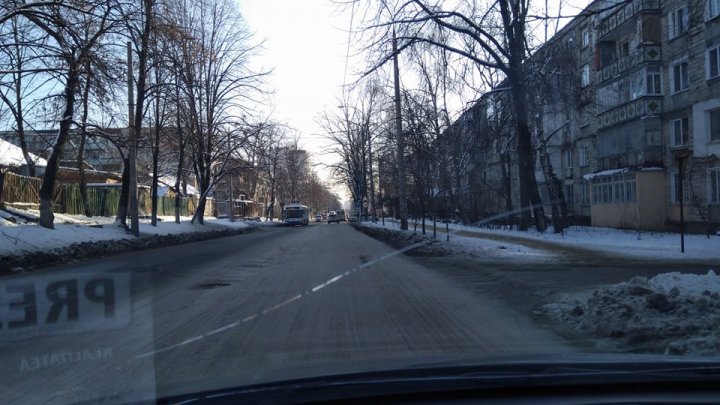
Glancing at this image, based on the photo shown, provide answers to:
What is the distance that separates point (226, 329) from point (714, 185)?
23957mm

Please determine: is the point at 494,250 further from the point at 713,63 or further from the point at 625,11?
the point at 713,63

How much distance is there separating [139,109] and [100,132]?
4902 millimetres

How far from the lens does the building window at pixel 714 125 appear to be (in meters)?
24.7

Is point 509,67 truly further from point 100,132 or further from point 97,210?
point 97,210

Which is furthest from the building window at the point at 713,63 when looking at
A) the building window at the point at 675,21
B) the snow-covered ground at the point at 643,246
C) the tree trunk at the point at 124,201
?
the tree trunk at the point at 124,201

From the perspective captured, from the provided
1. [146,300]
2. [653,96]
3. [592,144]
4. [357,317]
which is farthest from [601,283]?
[592,144]

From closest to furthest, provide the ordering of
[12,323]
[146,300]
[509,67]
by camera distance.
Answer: [12,323] → [146,300] → [509,67]

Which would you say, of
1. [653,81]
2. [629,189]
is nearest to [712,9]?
[653,81]

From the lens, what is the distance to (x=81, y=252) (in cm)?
1972

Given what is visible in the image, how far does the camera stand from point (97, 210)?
3769cm

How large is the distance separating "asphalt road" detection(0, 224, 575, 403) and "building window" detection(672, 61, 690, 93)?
19.3 m

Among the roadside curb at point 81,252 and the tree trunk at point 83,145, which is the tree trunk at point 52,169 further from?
the roadside curb at point 81,252

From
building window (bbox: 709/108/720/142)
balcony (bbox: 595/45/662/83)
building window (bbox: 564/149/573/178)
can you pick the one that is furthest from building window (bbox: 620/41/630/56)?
building window (bbox: 564/149/573/178)

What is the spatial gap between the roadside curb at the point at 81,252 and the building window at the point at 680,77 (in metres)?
23.8
